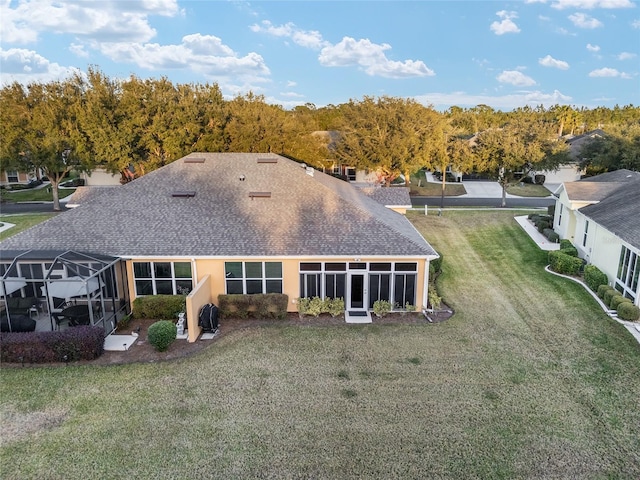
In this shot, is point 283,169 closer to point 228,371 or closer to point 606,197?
point 228,371

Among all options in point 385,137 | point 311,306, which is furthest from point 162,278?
point 385,137

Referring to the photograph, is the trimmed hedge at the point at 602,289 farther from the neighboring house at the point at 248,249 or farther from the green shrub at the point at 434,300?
the neighboring house at the point at 248,249

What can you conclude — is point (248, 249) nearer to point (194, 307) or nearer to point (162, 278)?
point (194, 307)

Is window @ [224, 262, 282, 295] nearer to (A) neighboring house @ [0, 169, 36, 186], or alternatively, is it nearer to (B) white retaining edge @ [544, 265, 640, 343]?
(B) white retaining edge @ [544, 265, 640, 343]

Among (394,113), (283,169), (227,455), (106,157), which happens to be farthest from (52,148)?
(227,455)

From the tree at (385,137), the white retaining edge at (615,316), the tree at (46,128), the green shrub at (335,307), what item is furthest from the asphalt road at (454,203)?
the green shrub at (335,307)

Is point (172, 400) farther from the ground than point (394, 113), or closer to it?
closer to it
